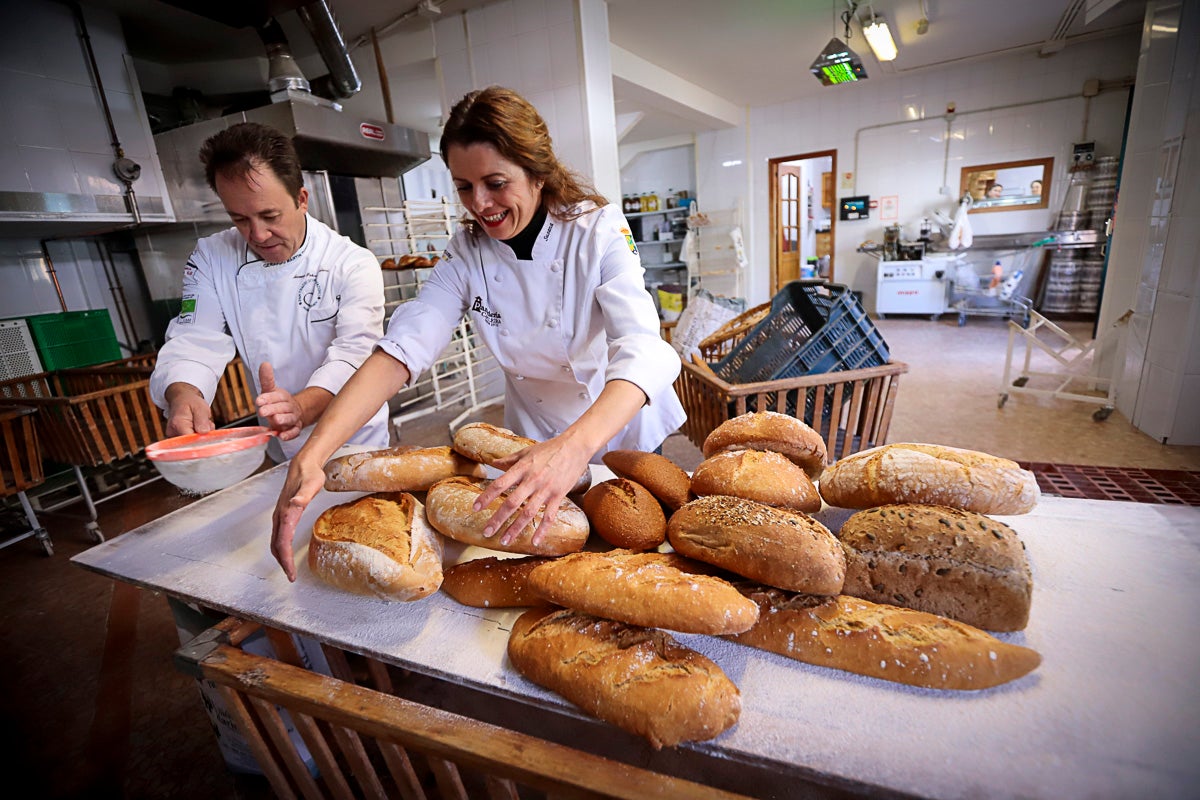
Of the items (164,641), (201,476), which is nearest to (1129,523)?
(201,476)

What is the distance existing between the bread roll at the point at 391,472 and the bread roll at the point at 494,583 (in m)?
0.23

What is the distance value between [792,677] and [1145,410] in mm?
4159

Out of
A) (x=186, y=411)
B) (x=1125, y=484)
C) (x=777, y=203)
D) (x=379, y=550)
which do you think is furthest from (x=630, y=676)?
(x=777, y=203)

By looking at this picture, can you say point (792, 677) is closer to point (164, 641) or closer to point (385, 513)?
point (385, 513)

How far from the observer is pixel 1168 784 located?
55 centimetres

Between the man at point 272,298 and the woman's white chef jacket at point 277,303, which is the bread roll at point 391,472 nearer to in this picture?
the man at point 272,298

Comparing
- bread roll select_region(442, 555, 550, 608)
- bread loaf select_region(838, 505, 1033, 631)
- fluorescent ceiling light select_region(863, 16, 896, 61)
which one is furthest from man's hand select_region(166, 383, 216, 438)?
fluorescent ceiling light select_region(863, 16, 896, 61)

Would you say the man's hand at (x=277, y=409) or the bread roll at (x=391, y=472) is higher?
the man's hand at (x=277, y=409)

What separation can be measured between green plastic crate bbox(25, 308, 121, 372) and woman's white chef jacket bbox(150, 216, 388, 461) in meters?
3.31

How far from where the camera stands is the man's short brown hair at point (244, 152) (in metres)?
1.49

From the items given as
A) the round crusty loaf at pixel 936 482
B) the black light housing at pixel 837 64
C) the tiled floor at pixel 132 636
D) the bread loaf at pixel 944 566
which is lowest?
the tiled floor at pixel 132 636

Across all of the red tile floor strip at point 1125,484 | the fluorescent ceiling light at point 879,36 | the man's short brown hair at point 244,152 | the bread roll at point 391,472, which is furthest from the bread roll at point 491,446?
the fluorescent ceiling light at point 879,36

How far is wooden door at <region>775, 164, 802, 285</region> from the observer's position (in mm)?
10438

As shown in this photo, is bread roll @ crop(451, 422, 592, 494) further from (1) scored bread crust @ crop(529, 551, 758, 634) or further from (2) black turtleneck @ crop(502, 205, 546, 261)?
(2) black turtleneck @ crop(502, 205, 546, 261)
